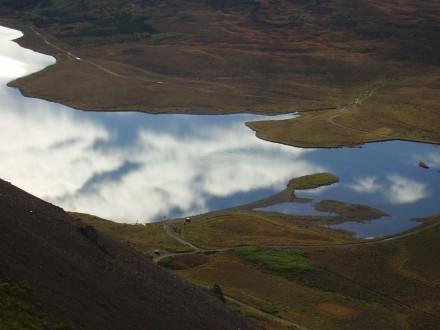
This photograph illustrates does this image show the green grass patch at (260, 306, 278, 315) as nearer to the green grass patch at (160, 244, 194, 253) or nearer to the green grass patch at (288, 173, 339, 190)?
the green grass patch at (160, 244, 194, 253)

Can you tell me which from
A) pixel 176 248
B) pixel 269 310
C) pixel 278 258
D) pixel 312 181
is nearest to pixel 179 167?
pixel 312 181

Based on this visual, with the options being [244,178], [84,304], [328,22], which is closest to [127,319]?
[84,304]

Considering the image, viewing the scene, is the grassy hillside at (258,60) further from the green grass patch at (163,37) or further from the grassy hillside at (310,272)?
the grassy hillside at (310,272)

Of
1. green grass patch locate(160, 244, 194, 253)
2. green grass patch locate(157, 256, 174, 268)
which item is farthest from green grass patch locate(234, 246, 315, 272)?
green grass patch locate(157, 256, 174, 268)

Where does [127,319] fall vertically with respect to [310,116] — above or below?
above

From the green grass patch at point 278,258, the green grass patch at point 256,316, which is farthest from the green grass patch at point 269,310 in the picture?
the green grass patch at point 278,258

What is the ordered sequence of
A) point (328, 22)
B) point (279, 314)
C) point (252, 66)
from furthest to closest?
point (328, 22) → point (252, 66) → point (279, 314)

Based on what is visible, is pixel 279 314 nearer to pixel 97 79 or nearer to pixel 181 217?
pixel 181 217

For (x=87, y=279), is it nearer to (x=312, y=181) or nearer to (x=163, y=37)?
(x=312, y=181)
